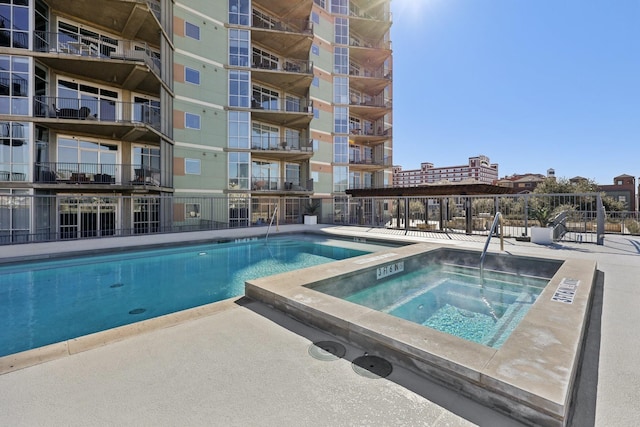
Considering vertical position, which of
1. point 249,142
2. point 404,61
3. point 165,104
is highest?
point 404,61

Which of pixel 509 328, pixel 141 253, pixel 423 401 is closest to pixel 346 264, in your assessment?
pixel 509 328

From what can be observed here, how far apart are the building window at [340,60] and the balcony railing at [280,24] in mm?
4134

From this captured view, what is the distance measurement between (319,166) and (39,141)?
17.6 metres

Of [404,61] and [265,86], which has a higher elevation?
[404,61]

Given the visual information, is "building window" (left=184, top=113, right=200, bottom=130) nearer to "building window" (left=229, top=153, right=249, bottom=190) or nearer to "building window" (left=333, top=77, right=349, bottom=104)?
"building window" (left=229, top=153, right=249, bottom=190)

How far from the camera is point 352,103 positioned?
2806 centimetres

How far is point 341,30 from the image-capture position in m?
26.4

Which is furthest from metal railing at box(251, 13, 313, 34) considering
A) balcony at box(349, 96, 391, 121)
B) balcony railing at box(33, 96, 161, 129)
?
A: balcony railing at box(33, 96, 161, 129)

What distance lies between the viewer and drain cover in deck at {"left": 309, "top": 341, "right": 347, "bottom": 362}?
2.62 metres

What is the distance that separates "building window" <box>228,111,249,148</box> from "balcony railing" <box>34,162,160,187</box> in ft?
18.7

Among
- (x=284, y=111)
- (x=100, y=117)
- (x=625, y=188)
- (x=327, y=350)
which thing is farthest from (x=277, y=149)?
(x=625, y=188)

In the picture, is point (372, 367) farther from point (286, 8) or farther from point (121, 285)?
point (286, 8)

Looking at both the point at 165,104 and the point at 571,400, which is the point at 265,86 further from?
the point at 571,400

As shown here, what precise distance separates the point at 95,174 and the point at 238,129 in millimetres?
9052
